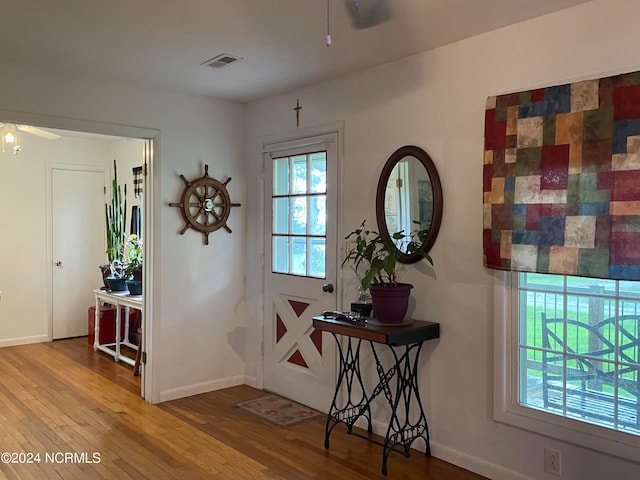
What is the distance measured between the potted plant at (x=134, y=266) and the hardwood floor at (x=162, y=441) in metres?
1.06

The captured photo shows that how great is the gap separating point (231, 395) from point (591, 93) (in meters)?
3.43

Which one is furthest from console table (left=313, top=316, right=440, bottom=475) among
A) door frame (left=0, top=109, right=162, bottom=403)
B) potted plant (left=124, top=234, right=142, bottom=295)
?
potted plant (left=124, top=234, right=142, bottom=295)

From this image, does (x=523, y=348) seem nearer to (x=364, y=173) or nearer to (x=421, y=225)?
(x=421, y=225)

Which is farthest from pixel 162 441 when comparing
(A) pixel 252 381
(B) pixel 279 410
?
(A) pixel 252 381

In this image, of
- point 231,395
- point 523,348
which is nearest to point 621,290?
point 523,348

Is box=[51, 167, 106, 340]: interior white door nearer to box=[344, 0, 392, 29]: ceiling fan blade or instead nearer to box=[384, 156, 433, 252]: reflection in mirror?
box=[384, 156, 433, 252]: reflection in mirror

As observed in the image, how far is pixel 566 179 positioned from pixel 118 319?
4.61 metres

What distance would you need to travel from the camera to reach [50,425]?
12.5 feet

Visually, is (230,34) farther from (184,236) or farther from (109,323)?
(109,323)

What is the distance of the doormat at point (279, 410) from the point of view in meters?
3.95

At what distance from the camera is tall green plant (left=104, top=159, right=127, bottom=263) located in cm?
686

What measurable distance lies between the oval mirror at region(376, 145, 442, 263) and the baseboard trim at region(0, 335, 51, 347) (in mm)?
4797

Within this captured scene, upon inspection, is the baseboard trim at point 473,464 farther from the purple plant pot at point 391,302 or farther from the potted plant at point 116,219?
the potted plant at point 116,219

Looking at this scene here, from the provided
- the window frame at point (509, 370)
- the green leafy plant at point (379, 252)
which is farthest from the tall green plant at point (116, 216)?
the window frame at point (509, 370)
